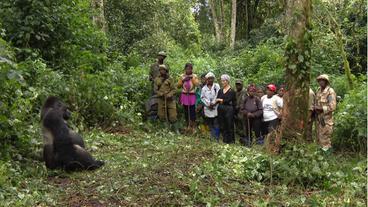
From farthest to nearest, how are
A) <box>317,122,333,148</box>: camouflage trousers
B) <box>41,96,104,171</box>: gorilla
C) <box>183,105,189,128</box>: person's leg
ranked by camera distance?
1. <box>183,105,189,128</box>: person's leg
2. <box>317,122,333,148</box>: camouflage trousers
3. <box>41,96,104,171</box>: gorilla

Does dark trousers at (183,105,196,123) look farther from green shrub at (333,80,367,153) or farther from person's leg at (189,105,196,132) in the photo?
green shrub at (333,80,367,153)

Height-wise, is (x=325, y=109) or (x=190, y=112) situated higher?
(x=325, y=109)

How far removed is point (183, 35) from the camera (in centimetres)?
2889

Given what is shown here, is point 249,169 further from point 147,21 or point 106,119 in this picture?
point 147,21

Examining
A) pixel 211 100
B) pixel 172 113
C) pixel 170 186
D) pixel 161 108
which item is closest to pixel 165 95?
pixel 161 108

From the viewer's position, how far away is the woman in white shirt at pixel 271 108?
1078 cm

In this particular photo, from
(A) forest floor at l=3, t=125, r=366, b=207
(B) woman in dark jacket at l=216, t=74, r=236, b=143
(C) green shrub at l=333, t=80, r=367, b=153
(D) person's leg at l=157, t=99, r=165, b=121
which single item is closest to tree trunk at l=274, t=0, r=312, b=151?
(A) forest floor at l=3, t=125, r=366, b=207

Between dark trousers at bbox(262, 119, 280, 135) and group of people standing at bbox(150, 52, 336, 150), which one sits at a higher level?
group of people standing at bbox(150, 52, 336, 150)

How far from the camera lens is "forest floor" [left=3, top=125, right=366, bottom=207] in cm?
591

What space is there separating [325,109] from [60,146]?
5.33m

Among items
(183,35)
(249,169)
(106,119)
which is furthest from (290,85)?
(183,35)

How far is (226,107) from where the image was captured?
36.6 feet

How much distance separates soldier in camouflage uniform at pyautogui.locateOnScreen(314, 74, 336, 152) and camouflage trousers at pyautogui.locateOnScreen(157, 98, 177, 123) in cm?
357

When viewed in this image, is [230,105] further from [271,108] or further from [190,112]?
[190,112]
